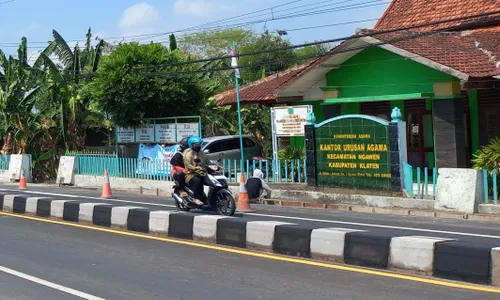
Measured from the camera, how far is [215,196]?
519 inches

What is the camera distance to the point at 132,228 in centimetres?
1232

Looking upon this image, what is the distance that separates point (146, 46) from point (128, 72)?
1380 mm

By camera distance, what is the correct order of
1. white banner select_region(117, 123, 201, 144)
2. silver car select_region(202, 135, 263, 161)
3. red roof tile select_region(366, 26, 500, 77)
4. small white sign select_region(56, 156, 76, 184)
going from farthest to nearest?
1. small white sign select_region(56, 156, 76, 184)
2. silver car select_region(202, 135, 263, 161)
3. white banner select_region(117, 123, 201, 144)
4. red roof tile select_region(366, 26, 500, 77)

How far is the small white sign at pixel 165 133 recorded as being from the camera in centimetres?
2269

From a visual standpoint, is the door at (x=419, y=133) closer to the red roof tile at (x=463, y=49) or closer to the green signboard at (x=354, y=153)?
the red roof tile at (x=463, y=49)

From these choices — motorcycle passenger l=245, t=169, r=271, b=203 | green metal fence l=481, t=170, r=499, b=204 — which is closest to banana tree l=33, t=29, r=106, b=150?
motorcycle passenger l=245, t=169, r=271, b=203

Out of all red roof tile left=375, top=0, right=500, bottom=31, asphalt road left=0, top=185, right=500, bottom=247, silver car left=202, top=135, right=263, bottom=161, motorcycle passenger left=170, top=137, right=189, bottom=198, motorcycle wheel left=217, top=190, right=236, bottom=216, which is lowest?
asphalt road left=0, top=185, right=500, bottom=247

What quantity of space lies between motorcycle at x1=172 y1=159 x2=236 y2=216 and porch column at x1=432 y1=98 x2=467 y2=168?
8432mm

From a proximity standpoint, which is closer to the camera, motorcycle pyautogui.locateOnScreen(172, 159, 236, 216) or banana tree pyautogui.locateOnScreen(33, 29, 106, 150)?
motorcycle pyautogui.locateOnScreen(172, 159, 236, 216)

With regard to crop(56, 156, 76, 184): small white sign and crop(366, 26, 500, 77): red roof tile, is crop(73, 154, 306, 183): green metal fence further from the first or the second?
crop(366, 26, 500, 77): red roof tile

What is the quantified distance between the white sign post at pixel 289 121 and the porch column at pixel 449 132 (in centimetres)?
370

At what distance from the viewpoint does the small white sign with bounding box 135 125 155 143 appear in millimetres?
23500

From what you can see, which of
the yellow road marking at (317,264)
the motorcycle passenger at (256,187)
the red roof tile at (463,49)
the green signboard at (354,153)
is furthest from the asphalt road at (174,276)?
the red roof tile at (463,49)

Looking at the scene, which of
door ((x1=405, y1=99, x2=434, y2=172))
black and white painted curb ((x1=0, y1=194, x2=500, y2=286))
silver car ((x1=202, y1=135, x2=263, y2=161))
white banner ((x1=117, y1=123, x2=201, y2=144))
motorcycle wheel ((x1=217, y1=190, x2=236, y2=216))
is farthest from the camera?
silver car ((x1=202, y1=135, x2=263, y2=161))
